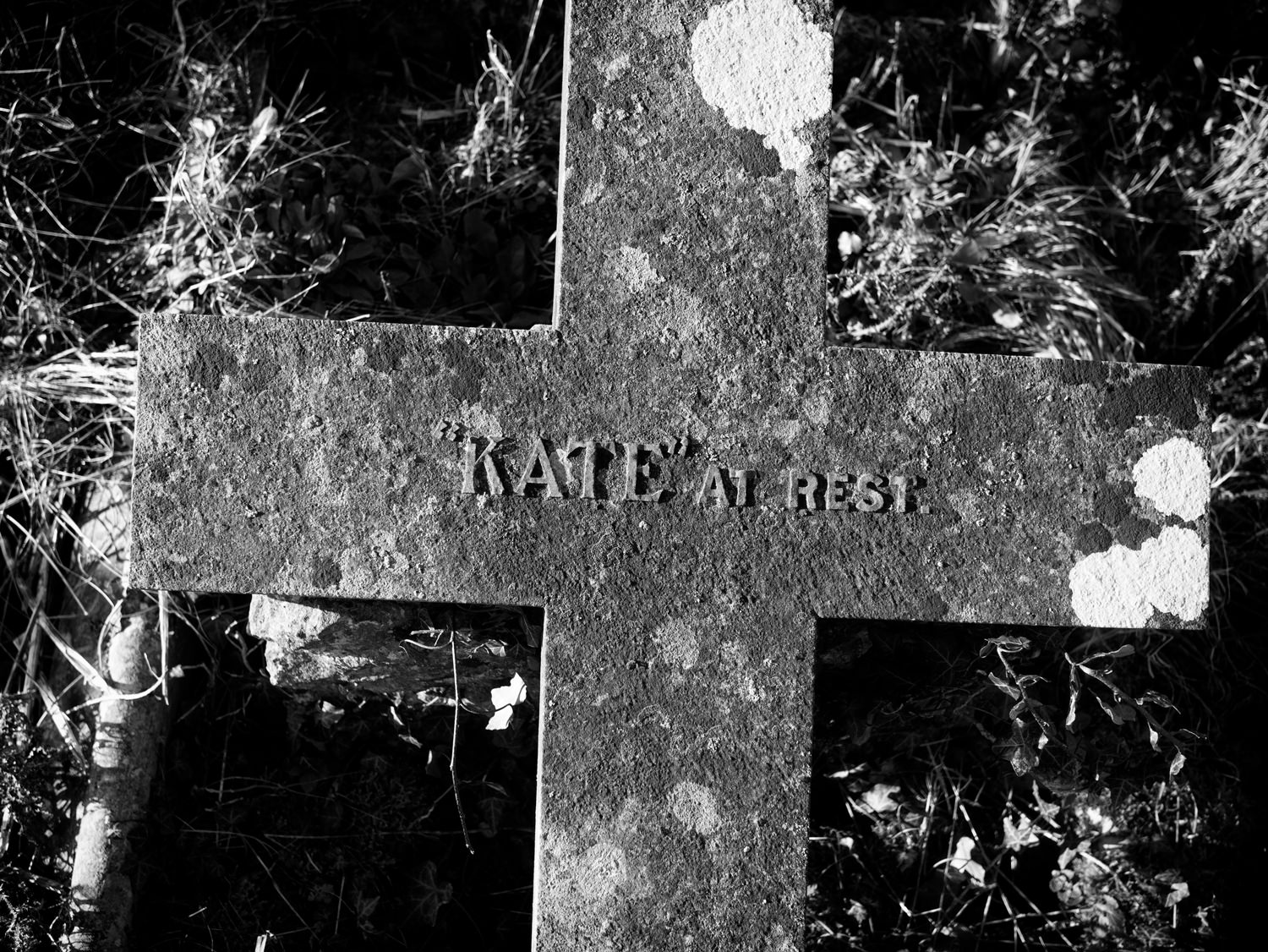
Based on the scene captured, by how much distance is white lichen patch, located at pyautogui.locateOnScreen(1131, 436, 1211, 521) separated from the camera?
2123 mm

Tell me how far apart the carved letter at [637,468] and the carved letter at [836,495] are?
31cm

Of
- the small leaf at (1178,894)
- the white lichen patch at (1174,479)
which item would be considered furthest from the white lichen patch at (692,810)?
the small leaf at (1178,894)

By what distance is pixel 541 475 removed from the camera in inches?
82.9

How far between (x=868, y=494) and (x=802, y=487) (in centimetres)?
13

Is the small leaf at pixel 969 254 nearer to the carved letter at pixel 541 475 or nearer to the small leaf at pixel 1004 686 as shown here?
the small leaf at pixel 1004 686

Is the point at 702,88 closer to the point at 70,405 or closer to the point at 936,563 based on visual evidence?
the point at 936,563

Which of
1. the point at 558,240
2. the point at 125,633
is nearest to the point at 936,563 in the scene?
the point at 558,240

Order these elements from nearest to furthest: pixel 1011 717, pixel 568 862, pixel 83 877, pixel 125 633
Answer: pixel 568 862 → pixel 1011 717 → pixel 83 877 → pixel 125 633

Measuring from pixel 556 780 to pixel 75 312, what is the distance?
183 cm

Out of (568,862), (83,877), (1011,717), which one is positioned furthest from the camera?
(83,877)

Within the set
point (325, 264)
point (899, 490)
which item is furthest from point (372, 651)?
point (899, 490)

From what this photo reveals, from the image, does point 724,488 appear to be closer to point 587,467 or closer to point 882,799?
point 587,467

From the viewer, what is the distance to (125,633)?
8.95 ft

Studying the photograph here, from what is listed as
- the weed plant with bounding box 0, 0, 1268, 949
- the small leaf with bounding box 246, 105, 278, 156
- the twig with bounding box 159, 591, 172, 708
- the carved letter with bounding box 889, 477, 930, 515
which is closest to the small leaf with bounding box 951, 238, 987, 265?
the weed plant with bounding box 0, 0, 1268, 949
